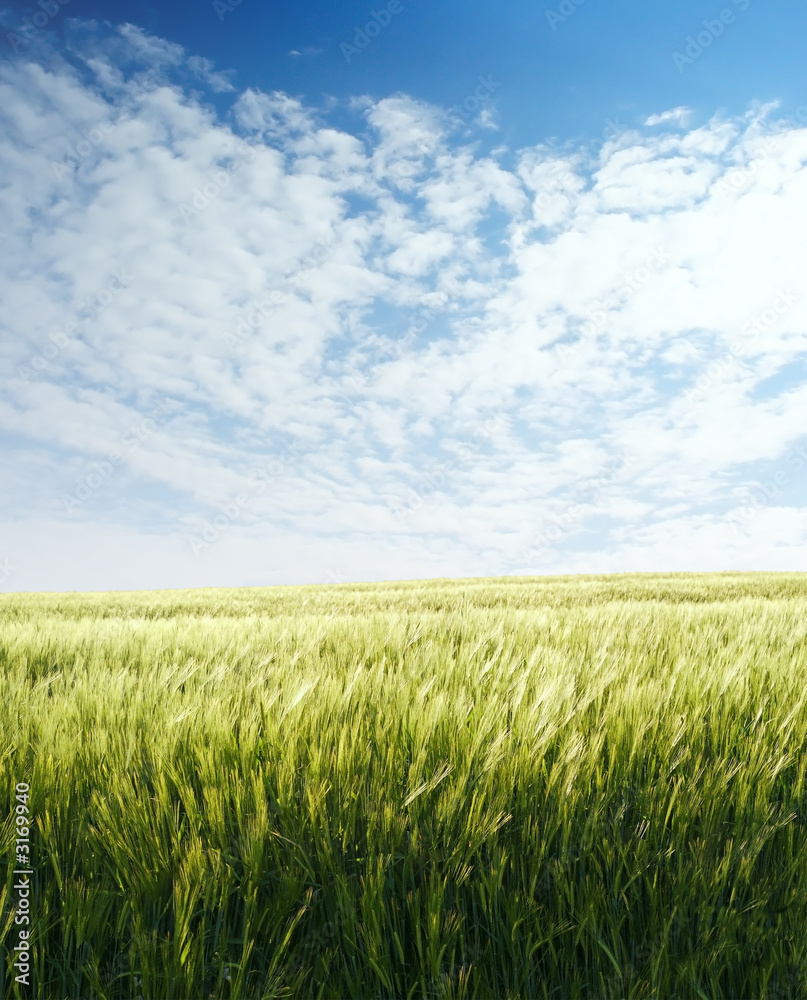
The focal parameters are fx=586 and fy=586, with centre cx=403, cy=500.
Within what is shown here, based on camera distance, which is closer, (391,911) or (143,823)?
(391,911)

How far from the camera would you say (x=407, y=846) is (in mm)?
1269

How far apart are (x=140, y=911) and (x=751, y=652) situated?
290 cm

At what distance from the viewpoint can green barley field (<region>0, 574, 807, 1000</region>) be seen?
3.53 feet

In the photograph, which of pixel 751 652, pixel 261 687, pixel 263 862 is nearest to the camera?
pixel 263 862

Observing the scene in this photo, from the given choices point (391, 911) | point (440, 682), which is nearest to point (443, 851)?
point (391, 911)

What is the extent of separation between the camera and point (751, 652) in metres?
2.96

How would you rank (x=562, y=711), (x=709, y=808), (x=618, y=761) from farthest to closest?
(x=562, y=711)
(x=618, y=761)
(x=709, y=808)

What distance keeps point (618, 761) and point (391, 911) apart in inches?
31.5

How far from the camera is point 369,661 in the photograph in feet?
10.1

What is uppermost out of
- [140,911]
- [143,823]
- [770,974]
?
[143,823]

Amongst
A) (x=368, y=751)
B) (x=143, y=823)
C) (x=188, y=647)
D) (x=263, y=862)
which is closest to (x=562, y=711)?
(x=368, y=751)

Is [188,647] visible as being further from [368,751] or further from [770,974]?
[770,974]

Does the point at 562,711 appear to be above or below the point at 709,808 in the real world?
above

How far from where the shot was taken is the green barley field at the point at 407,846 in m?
1.08
